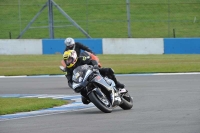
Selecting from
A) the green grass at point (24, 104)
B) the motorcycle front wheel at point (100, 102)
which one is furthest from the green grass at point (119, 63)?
the motorcycle front wheel at point (100, 102)

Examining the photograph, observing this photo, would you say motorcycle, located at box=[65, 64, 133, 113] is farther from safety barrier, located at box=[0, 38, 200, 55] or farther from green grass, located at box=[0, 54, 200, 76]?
safety barrier, located at box=[0, 38, 200, 55]

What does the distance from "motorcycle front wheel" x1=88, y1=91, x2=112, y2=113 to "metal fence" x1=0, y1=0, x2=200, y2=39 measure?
24.4 m

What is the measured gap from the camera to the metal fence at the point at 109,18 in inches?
1489

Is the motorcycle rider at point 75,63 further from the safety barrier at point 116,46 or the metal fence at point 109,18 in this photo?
the metal fence at point 109,18

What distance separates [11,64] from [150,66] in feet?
Result: 20.3

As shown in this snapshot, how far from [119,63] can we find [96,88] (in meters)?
15.0

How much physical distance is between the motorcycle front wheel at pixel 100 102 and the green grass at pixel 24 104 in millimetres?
1763

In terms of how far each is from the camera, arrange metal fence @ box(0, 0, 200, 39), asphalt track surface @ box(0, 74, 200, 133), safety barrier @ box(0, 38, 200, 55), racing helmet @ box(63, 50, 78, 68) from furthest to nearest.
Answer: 1. metal fence @ box(0, 0, 200, 39)
2. safety barrier @ box(0, 38, 200, 55)
3. racing helmet @ box(63, 50, 78, 68)
4. asphalt track surface @ box(0, 74, 200, 133)

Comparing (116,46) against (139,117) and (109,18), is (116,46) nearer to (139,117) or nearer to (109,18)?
(109,18)

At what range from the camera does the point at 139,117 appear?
38.2 ft

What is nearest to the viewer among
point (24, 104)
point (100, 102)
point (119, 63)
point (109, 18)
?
point (100, 102)

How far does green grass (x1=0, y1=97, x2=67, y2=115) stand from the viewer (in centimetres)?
1362

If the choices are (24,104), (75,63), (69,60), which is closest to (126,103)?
(75,63)

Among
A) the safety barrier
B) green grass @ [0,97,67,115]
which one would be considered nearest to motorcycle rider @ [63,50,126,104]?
green grass @ [0,97,67,115]
